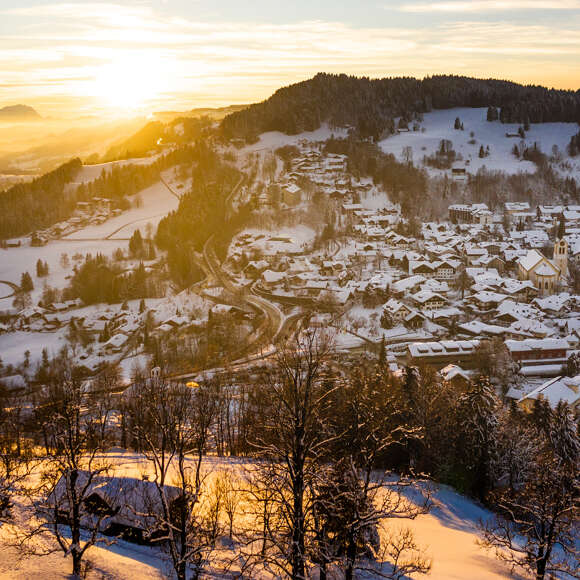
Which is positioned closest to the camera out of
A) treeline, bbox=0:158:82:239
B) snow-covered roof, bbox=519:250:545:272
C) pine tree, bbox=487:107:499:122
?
snow-covered roof, bbox=519:250:545:272

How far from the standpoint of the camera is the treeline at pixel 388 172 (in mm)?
66688

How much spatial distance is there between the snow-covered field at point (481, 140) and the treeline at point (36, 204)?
4984cm

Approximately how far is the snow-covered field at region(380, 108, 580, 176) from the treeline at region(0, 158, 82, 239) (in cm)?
4984

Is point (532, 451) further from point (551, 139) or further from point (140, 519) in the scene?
point (551, 139)

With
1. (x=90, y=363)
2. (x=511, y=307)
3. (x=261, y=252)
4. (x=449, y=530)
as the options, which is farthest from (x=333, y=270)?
(x=449, y=530)

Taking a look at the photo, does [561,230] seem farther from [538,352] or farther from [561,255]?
[538,352]

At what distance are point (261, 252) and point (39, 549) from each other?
43524 millimetres

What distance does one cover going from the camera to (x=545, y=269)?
42.0 m

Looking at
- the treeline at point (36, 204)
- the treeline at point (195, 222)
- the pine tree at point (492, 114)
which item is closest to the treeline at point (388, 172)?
the treeline at point (195, 222)

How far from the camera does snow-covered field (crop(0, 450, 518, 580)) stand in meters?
8.20

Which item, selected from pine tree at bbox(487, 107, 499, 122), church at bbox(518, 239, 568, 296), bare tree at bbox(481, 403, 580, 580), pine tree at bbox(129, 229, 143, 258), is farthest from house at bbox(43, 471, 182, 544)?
pine tree at bbox(487, 107, 499, 122)

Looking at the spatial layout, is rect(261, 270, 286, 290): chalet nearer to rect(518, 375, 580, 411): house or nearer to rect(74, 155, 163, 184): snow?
rect(518, 375, 580, 411): house

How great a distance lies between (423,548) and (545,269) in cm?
3648

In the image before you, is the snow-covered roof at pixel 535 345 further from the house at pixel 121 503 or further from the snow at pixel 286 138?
the snow at pixel 286 138
